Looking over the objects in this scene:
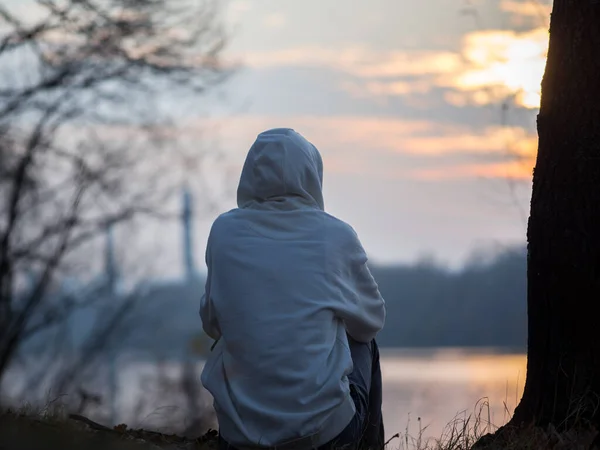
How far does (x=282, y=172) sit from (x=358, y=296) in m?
0.60

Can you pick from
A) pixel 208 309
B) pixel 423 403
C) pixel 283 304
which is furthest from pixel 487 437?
pixel 423 403

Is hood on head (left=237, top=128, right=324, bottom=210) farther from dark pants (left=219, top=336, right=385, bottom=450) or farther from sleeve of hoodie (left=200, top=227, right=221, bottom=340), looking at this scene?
dark pants (left=219, top=336, right=385, bottom=450)

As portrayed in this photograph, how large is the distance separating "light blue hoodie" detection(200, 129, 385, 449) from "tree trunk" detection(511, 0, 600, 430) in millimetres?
1028

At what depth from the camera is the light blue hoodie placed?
12.9 feet

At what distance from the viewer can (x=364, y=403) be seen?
4.19 metres

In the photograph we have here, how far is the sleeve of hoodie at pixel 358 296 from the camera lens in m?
4.09

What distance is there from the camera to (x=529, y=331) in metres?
4.92

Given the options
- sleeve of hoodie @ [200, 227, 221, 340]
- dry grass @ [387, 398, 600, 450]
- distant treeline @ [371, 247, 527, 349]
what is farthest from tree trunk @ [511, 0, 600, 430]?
distant treeline @ [371, 247, 527, 349]

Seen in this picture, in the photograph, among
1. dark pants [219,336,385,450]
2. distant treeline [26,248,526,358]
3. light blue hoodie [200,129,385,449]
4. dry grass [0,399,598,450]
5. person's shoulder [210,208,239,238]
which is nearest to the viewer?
light blue hoodie [200,129,385,449]

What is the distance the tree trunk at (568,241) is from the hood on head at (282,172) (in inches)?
50.1

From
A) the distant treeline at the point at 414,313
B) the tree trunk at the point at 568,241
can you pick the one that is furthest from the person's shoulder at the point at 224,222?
the distant treeline at the point at 414,313

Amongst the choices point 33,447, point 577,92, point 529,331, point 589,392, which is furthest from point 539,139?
point 33,447

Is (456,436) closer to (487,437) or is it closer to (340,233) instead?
(487,437)

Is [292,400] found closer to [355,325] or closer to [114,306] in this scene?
[355,325]
